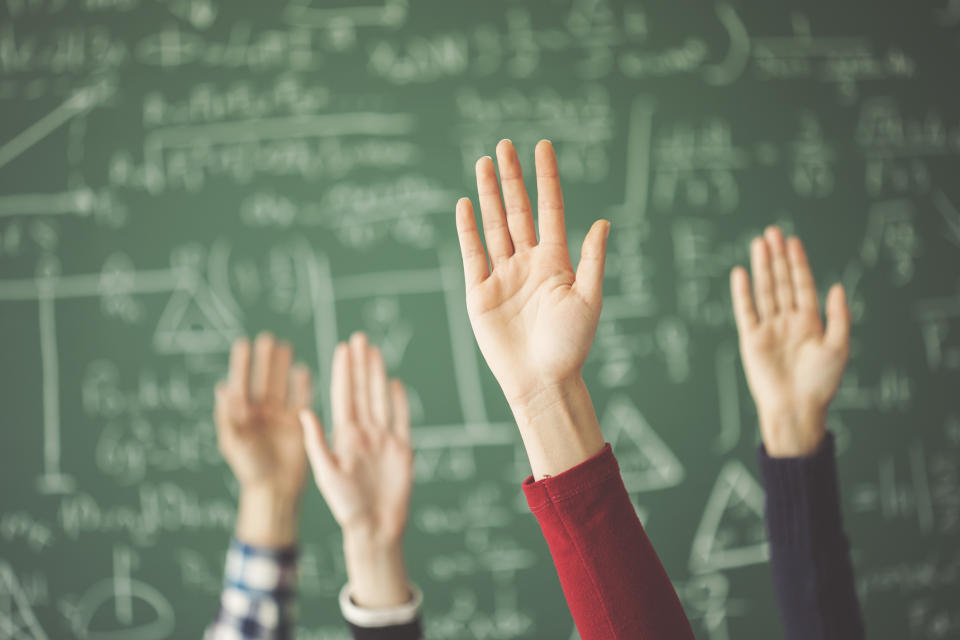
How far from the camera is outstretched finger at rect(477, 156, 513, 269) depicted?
0.78 m

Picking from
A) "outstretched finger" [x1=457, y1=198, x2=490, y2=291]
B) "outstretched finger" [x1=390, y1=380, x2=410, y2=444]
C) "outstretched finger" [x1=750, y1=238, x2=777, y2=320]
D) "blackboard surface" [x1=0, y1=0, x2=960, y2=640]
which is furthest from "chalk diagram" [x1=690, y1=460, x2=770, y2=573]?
"outstretched finger" [x1=457, y1=198, x2=490, y2=291]

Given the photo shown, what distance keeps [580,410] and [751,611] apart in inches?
62.1

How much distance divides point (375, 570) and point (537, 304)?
51 centimetres

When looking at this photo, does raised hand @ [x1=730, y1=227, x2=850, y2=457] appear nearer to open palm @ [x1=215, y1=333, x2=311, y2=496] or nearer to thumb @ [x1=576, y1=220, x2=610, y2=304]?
thumb @ [x1=576, y1=220, x2=610, y2=304]

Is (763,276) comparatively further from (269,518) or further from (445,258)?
(269,518)

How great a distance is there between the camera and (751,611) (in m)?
1.89

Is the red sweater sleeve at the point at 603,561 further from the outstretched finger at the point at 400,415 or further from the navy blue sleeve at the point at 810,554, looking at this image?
the outstretched finger at the point at 400,415

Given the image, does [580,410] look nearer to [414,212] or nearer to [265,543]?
[265,543]

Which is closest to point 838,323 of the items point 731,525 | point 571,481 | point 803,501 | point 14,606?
point 803,501

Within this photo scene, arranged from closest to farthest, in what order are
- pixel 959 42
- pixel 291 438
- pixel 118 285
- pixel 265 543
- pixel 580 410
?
pixel 580 410, pixel 265 543, pixel 291 438, pixel 118 285, pixel 959 42

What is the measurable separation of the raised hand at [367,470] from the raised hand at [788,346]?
608 millimetres

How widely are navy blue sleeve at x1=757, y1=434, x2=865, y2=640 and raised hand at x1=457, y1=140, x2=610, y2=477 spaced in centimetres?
43

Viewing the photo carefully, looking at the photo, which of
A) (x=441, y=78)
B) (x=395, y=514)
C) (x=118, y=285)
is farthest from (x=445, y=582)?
(x=441, y=78)

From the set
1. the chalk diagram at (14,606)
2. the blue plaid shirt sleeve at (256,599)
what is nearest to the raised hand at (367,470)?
the blue plaid shirt sleeve at (256,599)
